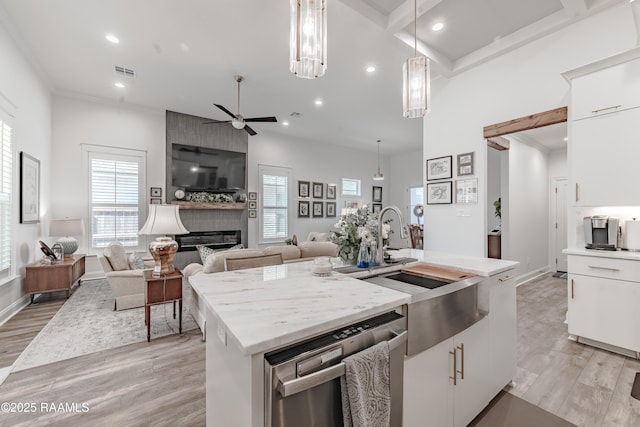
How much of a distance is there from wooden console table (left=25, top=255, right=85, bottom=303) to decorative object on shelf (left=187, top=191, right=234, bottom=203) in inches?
93.9

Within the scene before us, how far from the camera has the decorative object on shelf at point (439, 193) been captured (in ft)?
13.3

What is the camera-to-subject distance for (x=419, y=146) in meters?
8.26

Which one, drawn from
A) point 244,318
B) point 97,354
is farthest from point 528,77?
point 97,354

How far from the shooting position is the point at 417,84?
2.09m

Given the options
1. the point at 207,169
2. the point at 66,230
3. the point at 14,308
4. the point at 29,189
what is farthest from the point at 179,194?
the point at 14,308

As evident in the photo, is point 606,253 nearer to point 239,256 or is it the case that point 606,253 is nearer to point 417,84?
point 417,84

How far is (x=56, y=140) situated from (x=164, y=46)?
10.1 feet

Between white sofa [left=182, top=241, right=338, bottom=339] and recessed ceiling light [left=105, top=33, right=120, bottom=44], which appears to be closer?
white sofa [left=182, top=241, right=338, bottom=339]

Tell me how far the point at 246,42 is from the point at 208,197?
3590 mm

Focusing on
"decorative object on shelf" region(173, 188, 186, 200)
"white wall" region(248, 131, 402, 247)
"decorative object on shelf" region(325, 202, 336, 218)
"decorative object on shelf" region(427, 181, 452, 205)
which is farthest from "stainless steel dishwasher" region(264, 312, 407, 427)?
"decorative object on shelf" region(325, 202, 336, 218)

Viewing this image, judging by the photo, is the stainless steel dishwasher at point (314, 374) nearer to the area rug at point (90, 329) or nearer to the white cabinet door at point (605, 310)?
the area rug at point (90, 329)

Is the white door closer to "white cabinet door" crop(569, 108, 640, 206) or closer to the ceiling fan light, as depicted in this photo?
"white cabinet door" crop(569, 108, 640, 206)

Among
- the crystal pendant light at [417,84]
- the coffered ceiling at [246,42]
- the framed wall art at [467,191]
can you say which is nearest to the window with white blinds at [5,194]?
the coffered ceiling at [246,42]

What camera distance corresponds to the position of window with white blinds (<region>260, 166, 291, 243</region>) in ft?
22.9
